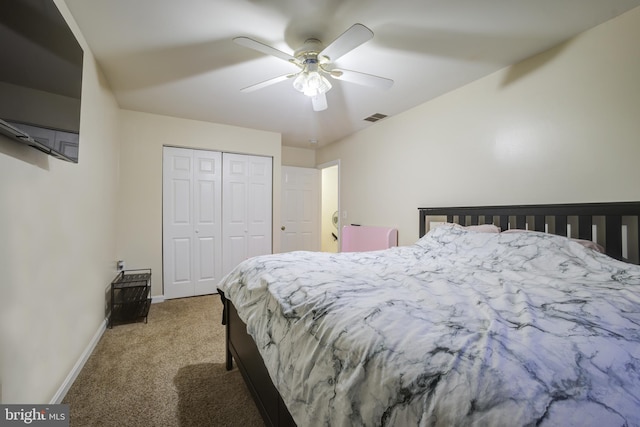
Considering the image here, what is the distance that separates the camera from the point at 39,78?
3.62 ft

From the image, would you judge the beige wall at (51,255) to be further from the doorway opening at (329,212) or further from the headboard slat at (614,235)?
the doorway opening at (329,212)

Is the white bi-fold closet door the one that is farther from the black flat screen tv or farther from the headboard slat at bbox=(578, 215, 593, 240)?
the headboard slat at bbox=(578, 215, 593, 240)

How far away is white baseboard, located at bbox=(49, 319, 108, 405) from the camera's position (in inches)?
60.4

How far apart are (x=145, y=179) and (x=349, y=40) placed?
3006 millimetres

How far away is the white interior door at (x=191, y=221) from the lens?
346cm

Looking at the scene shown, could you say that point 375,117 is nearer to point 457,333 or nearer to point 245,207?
point 245,207

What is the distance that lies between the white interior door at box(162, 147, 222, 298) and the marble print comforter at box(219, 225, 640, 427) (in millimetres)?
2425

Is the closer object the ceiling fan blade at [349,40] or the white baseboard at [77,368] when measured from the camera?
the ceiling fan blade at [349,40]

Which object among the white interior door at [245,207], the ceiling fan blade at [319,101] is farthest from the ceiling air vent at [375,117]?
the white interior door at [245,207]

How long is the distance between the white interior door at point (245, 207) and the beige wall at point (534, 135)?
6.22 ft

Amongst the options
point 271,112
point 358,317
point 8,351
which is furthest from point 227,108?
point 358,317

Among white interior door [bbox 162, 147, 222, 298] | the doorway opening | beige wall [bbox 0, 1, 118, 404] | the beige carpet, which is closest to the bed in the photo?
the beige carpet

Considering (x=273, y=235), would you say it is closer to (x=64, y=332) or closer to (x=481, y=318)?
(x=64, y=332)

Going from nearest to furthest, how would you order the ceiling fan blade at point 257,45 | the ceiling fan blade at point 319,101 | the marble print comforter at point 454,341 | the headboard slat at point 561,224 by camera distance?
the marble print comforter at point 454,341, the ceiling fan blade at point 257,45, the headboard slat at point 561,224, the ceiling fan blade at point 319,101
